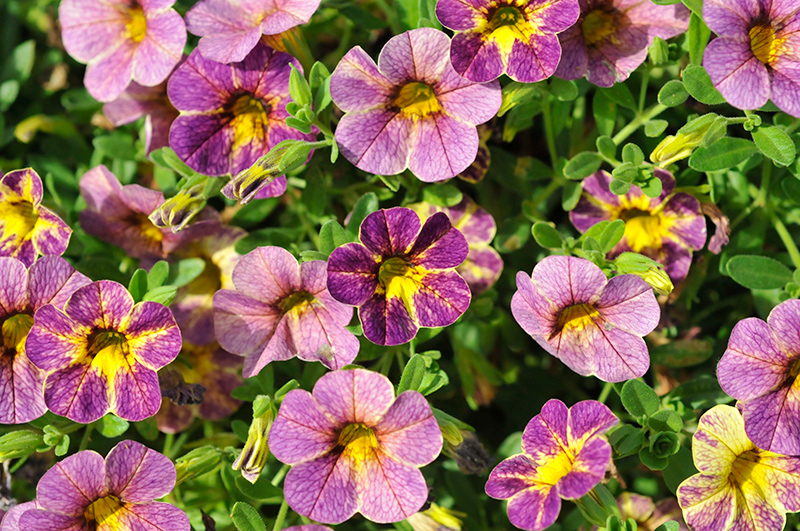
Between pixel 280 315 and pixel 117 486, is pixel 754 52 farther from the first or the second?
pixel 117 486

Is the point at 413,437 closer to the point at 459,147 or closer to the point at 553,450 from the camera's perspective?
the point at 553,450

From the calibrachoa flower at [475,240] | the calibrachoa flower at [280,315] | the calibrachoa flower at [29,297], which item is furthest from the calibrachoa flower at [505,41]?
the calibrachoa flower at [29,297]

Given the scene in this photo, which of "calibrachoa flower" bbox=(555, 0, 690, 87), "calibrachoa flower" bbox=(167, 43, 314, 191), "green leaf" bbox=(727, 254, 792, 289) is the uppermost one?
"calibrachoa flower" bbox=(555, 0, 690, 87)

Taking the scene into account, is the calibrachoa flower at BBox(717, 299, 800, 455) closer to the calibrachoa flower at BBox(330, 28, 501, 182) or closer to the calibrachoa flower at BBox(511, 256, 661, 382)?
the calibrachoa flower at BBox(511, 256, 661, 382)

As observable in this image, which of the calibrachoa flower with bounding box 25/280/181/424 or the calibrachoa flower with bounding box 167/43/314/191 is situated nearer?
the calibrachoa flower with bounding box 25/280/181/424

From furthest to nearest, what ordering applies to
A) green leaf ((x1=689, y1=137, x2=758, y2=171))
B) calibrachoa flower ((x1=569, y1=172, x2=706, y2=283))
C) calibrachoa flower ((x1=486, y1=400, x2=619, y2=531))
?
1. calibrachoa flower ((x1=569, y1=172, x2=706, y2=283))
2. green leaf ((x1=689, y1=137, x2=758, y2=171))
3. calibrachoa flower ((x1=486, y1=400, x2=619, y2=531))


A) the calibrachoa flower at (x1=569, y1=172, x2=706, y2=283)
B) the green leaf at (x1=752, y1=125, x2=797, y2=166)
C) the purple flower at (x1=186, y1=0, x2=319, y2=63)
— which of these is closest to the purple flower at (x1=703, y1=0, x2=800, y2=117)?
the green leaf at (x1=752, y1=125, x2=797, y2=166)

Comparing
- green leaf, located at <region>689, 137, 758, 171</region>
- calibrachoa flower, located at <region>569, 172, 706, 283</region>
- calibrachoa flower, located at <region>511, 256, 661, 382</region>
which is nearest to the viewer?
calibrachoa flower, located at <region>511, 256, 661, 382</region>

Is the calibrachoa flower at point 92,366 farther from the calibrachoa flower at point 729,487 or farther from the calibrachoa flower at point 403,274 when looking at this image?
the calibrachoa flower at point 729,487
